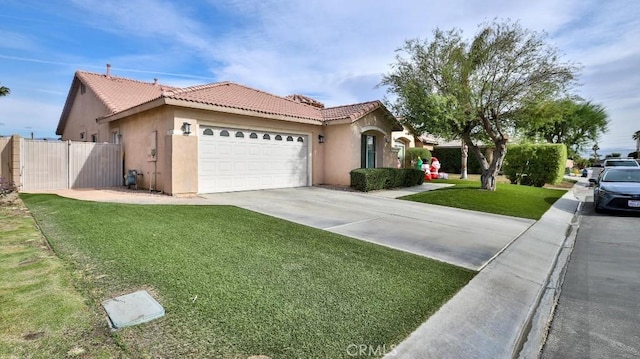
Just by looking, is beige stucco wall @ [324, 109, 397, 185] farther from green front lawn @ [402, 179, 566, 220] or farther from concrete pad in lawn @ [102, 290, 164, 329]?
concrete pad in lawn @ [102, 290, 164, 329]

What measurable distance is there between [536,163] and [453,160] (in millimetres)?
10842

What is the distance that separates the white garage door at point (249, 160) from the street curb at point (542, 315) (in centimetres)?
1030

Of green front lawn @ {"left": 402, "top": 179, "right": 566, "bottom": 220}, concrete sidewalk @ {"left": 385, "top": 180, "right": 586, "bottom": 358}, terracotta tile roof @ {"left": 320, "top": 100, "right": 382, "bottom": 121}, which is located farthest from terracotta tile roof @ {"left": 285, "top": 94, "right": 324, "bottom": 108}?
concrete sidewalk @ {"left": 385, "top": 180, "right": 586, "bottom": 358}

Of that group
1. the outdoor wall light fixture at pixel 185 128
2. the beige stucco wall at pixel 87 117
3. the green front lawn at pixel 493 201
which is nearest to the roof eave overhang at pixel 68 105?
the beige stucco wall at pixel 87 117

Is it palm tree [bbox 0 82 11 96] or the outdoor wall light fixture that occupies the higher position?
palm tree [bbox 0 82 11 96]

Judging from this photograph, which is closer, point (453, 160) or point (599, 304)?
point (599, 304)

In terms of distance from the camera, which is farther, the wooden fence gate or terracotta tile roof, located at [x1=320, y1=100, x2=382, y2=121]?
terracotta tile roof, located at [x1=320, y1=100, x2=382, y2=121]

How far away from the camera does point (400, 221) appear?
812cm

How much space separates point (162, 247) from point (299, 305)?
2.75 metres

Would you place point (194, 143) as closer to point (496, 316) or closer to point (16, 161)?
point (16, 161)

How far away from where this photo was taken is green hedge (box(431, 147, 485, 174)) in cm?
3048

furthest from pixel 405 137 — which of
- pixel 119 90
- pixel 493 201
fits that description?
pixel 119 90

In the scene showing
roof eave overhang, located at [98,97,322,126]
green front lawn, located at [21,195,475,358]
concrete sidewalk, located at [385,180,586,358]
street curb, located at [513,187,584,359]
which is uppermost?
roof eave overhang, located at [98,97,322,126]

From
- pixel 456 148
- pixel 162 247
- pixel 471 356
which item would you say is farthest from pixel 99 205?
pixel 456 148
